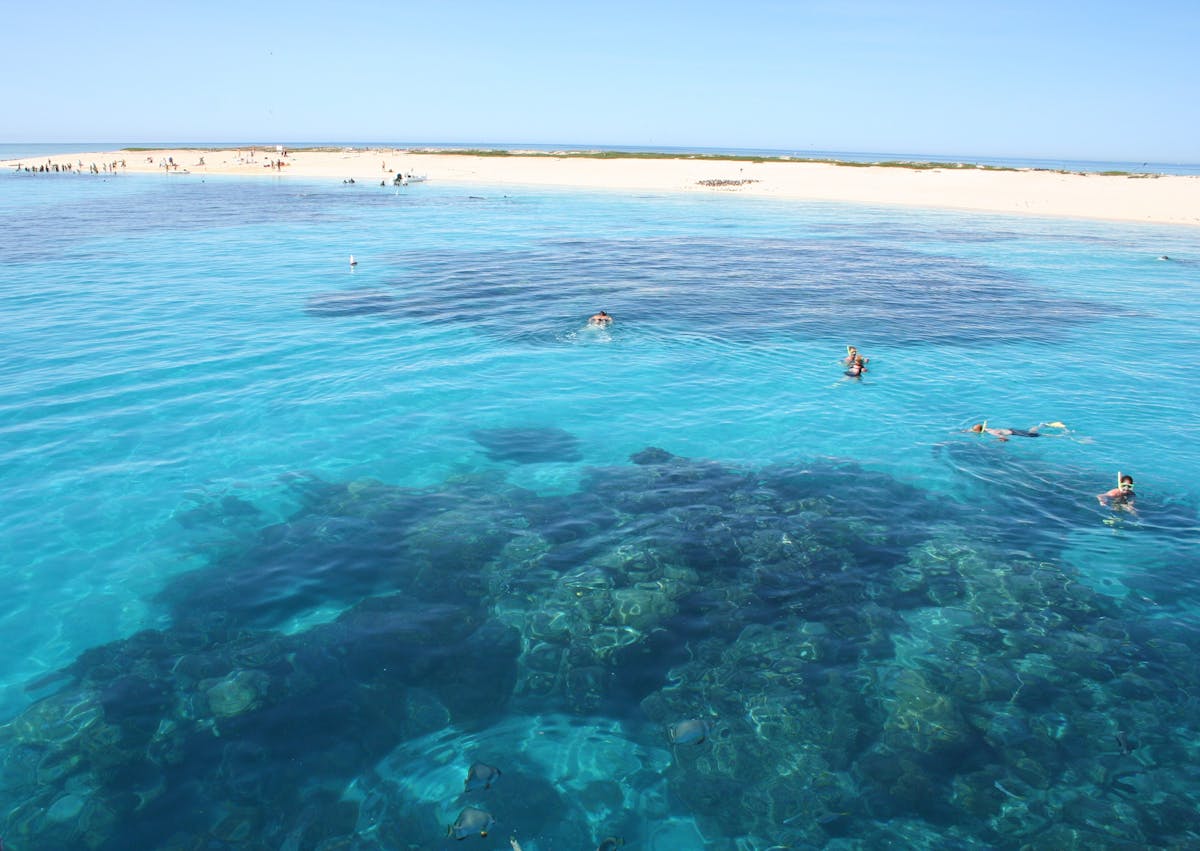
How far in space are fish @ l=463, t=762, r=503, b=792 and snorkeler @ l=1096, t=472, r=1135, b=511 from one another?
15.8 meters

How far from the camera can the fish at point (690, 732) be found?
9.45 metres

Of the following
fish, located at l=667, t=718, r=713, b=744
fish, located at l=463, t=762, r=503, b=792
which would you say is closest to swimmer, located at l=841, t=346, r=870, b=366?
fish, located at l=667, t=718, r=713, b=744

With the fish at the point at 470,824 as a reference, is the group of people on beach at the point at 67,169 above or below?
above

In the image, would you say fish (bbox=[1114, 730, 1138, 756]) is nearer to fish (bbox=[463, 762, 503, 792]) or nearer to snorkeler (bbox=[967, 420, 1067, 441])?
fish (bbox=[463, 762, 503, 792])

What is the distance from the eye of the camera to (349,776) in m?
9.17

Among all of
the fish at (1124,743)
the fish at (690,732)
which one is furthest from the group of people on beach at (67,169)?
the fish at (1124,743)

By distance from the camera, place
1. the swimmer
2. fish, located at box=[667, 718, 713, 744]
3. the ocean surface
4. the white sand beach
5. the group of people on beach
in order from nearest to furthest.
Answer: the ocean surface → fish, located at box=[667, 718, 713, 744] → the swimmer → the white sand beach → the group of people on beach

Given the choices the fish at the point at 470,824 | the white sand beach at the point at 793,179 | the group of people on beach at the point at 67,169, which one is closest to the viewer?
the fish at the point at 470,824

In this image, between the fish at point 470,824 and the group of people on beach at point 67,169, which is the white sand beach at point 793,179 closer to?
the group of people on beach at point 67,169

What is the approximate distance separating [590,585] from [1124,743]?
8635mm

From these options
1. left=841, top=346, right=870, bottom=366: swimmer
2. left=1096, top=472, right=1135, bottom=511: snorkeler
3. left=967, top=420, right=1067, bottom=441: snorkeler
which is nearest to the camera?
left=1096, top=472, right=1135, bottom=511: snorkeler

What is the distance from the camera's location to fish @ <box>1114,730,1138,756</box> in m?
9.48

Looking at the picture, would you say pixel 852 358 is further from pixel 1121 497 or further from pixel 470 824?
pixel 470 824

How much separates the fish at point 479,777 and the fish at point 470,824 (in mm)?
471
